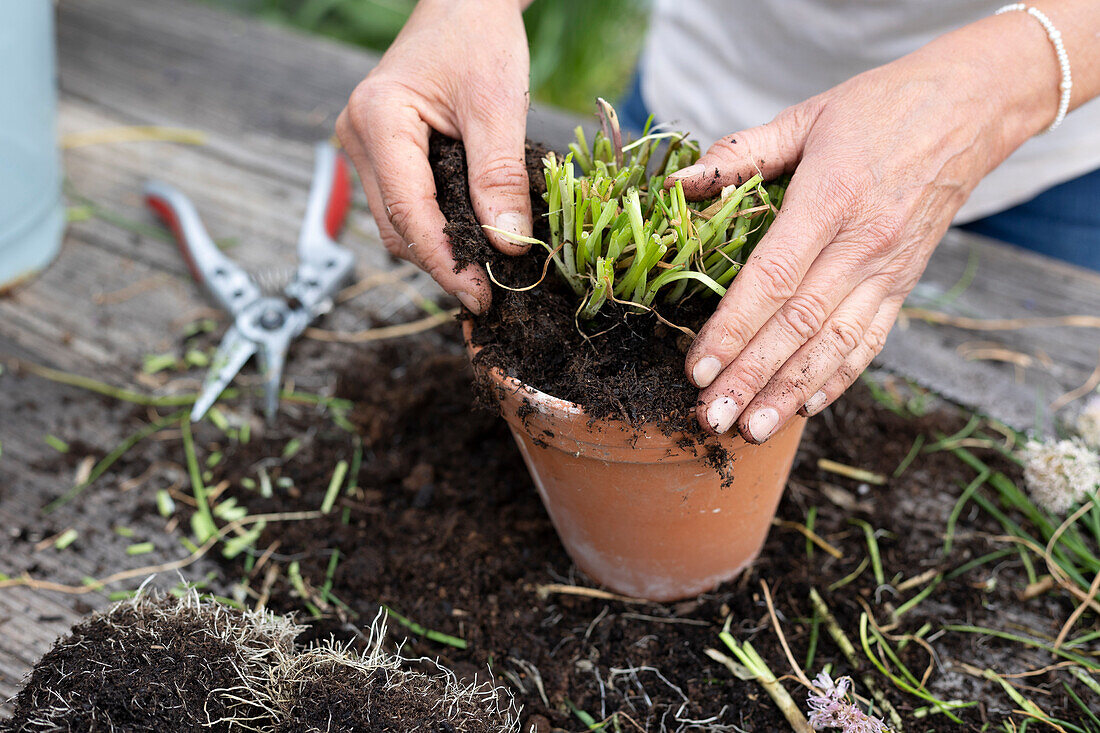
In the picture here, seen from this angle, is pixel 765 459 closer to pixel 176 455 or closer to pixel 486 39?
pixel 486 39

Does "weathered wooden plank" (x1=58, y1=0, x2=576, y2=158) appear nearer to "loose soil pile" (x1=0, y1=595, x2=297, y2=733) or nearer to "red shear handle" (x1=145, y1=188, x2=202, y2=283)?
"red shear handle" (x1=145, y1=188, x2=202, y2=283)

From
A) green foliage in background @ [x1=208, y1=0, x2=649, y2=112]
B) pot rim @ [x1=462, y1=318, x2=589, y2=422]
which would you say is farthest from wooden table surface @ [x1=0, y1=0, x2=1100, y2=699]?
green foliage in background @ [x1=208, y1=0, x2=649, y2=112]

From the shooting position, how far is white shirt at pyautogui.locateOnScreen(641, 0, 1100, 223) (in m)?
1.36

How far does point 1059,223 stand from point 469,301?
1.35 metres

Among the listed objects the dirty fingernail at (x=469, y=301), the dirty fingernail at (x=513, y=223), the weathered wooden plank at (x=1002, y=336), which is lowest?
the weathered wooden plank at (x=1002, y=336)

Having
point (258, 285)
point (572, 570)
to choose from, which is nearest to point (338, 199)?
point (258, 285)

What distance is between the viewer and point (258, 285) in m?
1.46

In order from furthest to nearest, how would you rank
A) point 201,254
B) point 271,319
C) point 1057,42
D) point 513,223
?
point 201,254, point 271,319, point 1057,42, point 513,223

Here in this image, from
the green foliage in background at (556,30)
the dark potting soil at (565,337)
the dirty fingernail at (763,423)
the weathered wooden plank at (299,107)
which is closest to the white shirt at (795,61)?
the weathered wooden plank at (299,107)

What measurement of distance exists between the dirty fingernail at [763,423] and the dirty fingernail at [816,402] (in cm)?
7

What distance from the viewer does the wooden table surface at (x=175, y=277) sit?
1.14 metres

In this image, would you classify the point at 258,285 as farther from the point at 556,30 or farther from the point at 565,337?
the point at 556,30

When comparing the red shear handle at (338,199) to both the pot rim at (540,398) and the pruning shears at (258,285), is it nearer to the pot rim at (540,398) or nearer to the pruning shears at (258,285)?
the pruning shears at (258,285)

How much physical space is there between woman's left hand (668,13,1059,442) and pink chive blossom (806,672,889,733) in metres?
0.30
